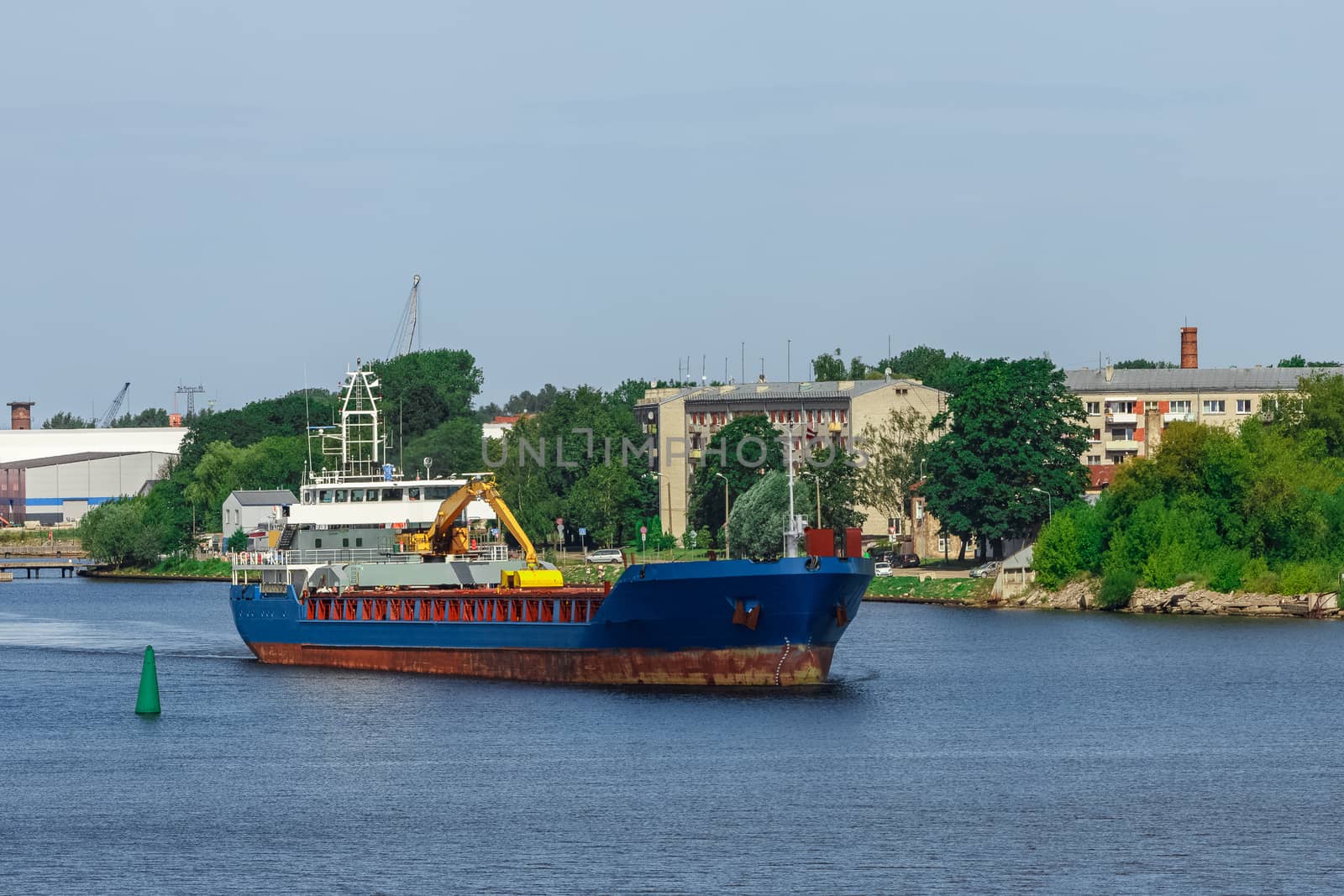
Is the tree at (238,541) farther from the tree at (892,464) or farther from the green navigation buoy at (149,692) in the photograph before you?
the green navigation buoy at (149,692)

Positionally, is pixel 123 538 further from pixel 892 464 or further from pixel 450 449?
pixel 892 464

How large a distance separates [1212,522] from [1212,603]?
5.60 metres

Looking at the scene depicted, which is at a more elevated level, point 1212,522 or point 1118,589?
point 1212,522

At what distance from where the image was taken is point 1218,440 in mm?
105375

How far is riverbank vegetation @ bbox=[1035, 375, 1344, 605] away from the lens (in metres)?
100

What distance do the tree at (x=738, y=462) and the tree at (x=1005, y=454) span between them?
2190 centimetres

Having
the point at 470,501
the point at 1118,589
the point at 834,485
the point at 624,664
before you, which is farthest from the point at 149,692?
the point at 834,485

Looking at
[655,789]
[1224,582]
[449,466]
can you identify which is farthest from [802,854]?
[449,466]

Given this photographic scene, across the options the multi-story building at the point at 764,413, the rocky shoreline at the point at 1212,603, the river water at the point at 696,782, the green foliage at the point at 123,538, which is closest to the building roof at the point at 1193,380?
the multi-story building at the point at 764,413

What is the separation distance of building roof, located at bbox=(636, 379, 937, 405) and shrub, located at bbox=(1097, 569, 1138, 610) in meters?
54.2

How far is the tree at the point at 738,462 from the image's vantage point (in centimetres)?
14375

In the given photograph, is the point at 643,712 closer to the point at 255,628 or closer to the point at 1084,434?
the point at 255,628

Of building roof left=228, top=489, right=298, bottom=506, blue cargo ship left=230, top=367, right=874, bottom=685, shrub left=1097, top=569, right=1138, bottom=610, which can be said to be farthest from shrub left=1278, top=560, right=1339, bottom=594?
building roof left=228, top=489, right=298, bottom=506

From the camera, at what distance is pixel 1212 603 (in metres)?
99.2
